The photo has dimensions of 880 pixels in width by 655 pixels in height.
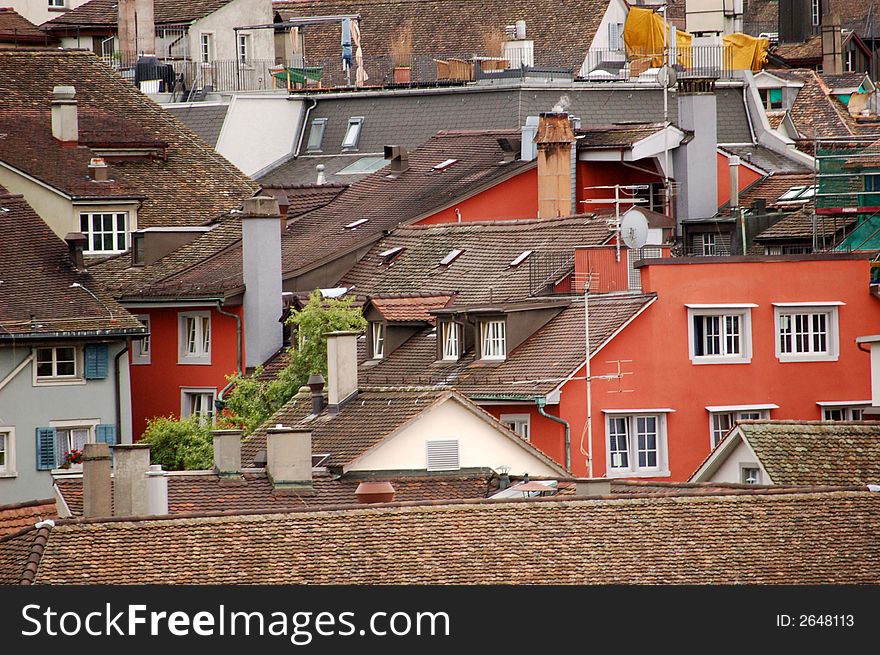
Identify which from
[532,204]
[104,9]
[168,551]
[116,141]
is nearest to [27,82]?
[116,141]

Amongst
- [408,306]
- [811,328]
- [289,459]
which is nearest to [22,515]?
[289,459]

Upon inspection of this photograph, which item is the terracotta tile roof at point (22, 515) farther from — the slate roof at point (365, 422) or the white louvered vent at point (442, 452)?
the white louvered vent at point (442, 452)

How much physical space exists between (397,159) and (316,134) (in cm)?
1021

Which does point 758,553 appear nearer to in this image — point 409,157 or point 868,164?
point 868,164

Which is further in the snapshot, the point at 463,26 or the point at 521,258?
the point at 463,26

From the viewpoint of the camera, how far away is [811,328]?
57469mm

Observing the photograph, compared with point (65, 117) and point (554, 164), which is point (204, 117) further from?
point (554, 164)

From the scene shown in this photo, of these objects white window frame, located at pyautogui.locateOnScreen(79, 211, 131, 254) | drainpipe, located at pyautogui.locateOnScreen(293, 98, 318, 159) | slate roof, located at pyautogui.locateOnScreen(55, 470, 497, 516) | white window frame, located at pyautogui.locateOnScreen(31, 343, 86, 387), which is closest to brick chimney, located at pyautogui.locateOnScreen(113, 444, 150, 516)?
slate roof, located at pyautogui.locateOnScreen(55, 470, 497, 516)

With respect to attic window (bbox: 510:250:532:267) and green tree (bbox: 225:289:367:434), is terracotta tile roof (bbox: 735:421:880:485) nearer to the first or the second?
green tree (bbox: 225:289:367:434)

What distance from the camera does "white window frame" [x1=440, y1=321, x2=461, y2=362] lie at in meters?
58.1

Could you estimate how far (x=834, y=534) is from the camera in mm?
37969

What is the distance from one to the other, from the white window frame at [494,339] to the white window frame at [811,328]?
210 inches

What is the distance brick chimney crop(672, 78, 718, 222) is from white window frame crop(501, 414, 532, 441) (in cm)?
1550

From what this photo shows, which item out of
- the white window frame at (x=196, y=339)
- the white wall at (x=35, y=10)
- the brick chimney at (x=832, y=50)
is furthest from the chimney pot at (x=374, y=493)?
the brick chimney at (x=832, y=50)
